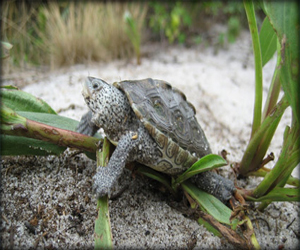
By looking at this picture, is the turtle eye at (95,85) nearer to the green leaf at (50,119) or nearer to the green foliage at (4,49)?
the green leaf at (50,119)

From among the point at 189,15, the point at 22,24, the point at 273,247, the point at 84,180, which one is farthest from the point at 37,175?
the point at 189,15

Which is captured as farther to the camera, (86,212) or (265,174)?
(265,174)

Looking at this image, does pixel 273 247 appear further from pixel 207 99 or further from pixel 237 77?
pixel 237 77

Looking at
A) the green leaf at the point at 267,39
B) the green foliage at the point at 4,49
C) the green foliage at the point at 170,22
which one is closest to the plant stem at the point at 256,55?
the green leaf at the point at 267,39

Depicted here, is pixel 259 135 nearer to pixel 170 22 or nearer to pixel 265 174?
pixel 265 174

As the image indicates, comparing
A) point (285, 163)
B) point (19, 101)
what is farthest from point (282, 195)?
point (19, 101)

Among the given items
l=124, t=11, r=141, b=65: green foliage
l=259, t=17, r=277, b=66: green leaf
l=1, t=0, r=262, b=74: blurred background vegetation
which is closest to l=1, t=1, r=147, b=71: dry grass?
l=1, t=0, r=262, b=74: blurred background vegetation

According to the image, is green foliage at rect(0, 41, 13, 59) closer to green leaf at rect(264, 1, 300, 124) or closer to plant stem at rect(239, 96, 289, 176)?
green leaf at rect(264, 1, 300, 124)
